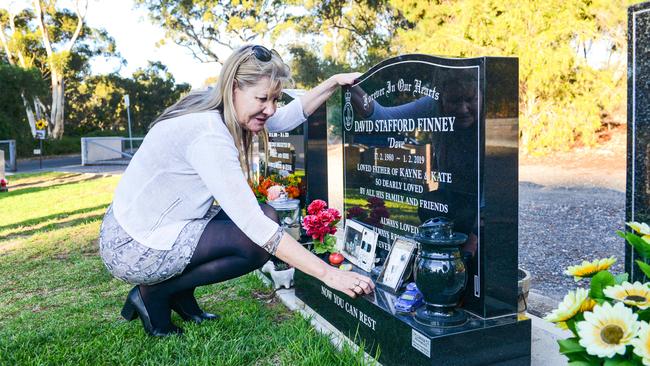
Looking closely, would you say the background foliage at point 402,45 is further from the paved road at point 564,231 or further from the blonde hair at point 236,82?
the blonde hair at point 236,82

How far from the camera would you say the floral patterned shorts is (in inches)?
104

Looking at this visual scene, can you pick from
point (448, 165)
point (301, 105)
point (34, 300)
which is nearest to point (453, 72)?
point (448, 165)

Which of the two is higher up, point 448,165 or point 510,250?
point 448,165

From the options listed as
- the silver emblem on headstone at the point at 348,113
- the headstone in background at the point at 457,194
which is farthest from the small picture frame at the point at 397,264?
the silver emblem on headstone at the point at 348,113

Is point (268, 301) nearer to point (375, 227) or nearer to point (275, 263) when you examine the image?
point (275, 263)

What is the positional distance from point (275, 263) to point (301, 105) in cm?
121

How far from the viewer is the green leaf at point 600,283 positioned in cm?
147

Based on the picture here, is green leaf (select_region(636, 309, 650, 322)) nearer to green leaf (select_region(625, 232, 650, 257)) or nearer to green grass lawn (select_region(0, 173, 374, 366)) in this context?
green leaf (select_region(625, 232, 650, 257))

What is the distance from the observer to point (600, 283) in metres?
1.48

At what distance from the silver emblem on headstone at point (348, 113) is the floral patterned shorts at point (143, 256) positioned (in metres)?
1.46

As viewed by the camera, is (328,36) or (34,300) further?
(328,36)

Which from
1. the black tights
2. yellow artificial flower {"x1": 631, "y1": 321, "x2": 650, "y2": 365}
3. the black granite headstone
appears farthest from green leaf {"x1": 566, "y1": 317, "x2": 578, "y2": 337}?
the black granite headstone

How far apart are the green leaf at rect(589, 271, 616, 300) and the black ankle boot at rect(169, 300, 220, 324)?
218cm

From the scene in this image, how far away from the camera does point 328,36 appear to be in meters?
27.0
